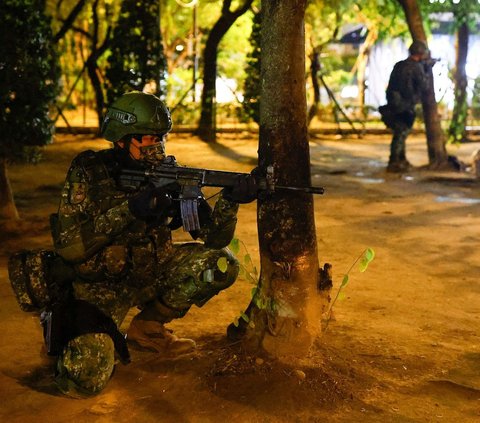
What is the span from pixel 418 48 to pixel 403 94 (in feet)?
2.66

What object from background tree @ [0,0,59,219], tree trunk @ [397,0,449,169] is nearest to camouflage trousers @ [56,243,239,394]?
background tree @ [0,0,59,219]

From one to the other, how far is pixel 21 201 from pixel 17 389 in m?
6.35

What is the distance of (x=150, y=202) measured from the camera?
3547 mm

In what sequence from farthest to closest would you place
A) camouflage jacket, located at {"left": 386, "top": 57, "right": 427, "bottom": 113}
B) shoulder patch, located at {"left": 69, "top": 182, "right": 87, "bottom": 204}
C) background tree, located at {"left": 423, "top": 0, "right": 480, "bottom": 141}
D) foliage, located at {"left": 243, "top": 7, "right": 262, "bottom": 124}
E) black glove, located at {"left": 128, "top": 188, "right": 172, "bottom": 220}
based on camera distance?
foliage, located at {"left": 243, "top": 7, "right": 262, "bottom": 124} → background tree, located at {"left": 423, "top": 0, "right": 480, "bottom": 141} → camouflage jacket, located at {"left": 386, "top": 57, "right": 427, "bottom": 113} → shoulder patch, located at {"left": 69, "top": 182, "right": 87, "bottom": 204} → black glove, located at {"left": 128, "top": 188, "right": 172, "bottom": 220}

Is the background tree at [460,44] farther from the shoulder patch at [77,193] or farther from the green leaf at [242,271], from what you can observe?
the shoulder patch at [77,193]

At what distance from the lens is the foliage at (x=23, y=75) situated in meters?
7.44

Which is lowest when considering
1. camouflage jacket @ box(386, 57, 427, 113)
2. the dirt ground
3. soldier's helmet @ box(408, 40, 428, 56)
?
the dirt ground

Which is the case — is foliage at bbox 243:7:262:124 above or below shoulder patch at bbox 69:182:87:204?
above

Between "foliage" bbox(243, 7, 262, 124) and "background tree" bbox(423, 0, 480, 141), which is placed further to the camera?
"foliage" bbox(243, 7, 262, 124)

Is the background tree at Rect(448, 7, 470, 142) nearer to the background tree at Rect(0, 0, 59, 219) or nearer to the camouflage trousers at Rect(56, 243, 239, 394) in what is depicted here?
the background tree at Rect(0, 0, 59, 219)

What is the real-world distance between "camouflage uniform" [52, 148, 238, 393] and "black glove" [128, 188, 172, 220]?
124 millimetres

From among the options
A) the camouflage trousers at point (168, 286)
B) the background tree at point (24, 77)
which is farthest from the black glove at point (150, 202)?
the background tree at point (24, 77)

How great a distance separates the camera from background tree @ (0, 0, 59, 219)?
24.4 ft

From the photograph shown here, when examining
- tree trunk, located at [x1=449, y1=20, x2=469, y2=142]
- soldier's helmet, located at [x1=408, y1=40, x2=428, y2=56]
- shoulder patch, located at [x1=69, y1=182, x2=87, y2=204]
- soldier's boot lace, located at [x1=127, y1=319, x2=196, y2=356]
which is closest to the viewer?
shoulder patch, located at [x1=69, y1=182, x2=87, y2=204]
